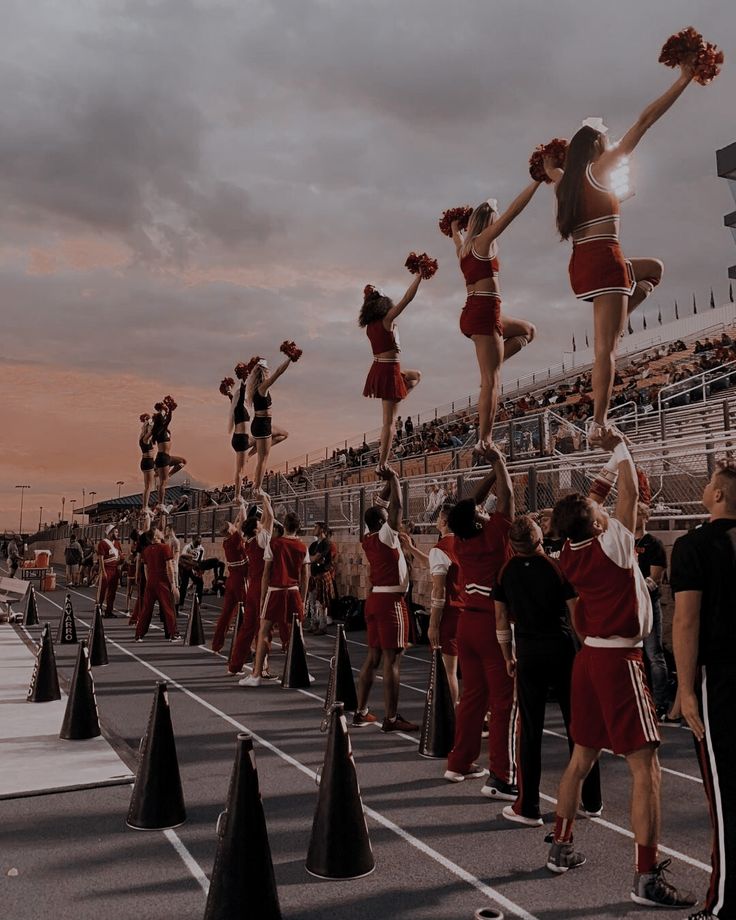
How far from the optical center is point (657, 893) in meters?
3.46

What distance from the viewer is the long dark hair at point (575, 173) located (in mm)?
4895

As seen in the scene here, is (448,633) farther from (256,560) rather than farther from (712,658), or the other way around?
(256,560)

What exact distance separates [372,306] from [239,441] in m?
5.64

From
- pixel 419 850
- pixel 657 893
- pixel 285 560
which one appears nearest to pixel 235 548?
pixel 285 560

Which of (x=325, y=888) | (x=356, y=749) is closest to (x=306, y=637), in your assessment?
(x=356, y=749)

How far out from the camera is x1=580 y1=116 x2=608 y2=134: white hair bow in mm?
4891

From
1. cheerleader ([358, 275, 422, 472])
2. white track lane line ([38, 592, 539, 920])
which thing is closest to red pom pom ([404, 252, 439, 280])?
cheerleader ([358, 275, 422, 472])

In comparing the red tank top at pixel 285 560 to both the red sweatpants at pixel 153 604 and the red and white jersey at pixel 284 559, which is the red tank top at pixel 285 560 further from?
the red sweatpants at pixel 153 604

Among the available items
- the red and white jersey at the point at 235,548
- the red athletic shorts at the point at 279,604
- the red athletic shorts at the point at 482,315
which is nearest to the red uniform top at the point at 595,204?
the red athletic shorts at the point at 482,315

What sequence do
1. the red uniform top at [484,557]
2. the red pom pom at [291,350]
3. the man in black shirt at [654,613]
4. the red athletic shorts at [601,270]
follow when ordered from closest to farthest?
1. the red athletic shorts at [601,270]
2. the red uniform top at [484,557]
3. the man in black shirt at [654,613]
4. the red pom pom at [291,350]

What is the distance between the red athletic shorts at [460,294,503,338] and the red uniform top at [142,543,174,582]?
878 centimetres

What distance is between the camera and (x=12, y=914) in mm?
3434

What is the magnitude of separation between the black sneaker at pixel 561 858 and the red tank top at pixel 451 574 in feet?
9.51

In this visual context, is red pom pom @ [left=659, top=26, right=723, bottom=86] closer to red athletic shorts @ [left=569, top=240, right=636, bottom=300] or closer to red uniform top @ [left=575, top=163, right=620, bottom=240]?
red uniform top @ [left=575, top=163, right=620, bottom=240]
